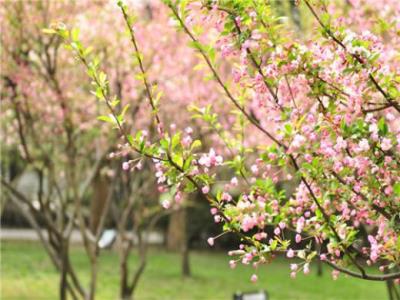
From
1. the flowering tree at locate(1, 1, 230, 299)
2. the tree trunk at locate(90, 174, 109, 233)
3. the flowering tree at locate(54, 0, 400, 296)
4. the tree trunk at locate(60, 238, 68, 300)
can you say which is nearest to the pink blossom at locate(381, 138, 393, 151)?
the flowering tree at locate(54, 0, 400, 296)

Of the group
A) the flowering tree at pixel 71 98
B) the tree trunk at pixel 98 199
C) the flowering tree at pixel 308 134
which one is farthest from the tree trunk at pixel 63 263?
the tree trunk at pixel 98 199

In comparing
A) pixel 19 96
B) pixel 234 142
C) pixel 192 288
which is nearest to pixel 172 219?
pixel 192 288

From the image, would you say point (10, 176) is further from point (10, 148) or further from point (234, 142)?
point (234, 142)

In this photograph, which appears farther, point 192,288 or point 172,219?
point 172,219

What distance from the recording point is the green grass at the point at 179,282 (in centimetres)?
1416

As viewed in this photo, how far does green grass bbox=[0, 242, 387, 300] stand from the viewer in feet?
46.4

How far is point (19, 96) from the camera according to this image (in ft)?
27.8

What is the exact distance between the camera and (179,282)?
16281 mm

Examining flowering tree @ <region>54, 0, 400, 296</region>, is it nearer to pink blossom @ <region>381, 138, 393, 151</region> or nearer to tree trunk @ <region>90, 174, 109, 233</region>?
pink blossom @ <region>381, 138, 393, 151</region>

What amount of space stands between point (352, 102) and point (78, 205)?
18.4 feet

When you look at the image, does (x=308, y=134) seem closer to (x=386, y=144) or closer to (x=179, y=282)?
(x=386, y=144)

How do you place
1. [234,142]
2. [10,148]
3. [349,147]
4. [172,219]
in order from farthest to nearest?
[172,219] → [10,148] → [234,142] → [349,147]

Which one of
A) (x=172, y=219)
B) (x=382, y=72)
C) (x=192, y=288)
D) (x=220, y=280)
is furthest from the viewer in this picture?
(x=172, y=219)

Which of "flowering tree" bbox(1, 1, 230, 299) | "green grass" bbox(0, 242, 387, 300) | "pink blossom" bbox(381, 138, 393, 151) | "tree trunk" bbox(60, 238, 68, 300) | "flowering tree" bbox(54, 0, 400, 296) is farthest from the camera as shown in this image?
"green grass" bbox(0, 242, 387, 300)
